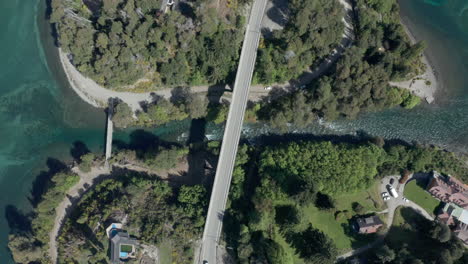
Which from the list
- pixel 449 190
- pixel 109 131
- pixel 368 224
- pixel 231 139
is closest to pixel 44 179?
pixel 109 131

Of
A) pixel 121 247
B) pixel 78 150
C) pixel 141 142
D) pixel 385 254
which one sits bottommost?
pixel 385 254

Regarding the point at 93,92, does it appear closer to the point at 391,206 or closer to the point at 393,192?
the point at 393,192

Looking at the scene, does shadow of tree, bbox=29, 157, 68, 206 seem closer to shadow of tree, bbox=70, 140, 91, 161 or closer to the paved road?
shadow of tree, bbox=70, 140, 91, 161

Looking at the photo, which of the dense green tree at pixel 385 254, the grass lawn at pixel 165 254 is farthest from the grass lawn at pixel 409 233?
the grass lawn at pixel 165 254

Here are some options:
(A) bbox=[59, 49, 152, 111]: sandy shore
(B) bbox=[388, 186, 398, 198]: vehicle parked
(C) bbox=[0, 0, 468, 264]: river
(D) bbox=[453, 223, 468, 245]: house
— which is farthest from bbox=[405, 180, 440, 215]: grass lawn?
(A) bbox=[59, 49, 152, 111]: sandy shore

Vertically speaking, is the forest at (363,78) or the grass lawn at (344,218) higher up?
the forest at (363,78)

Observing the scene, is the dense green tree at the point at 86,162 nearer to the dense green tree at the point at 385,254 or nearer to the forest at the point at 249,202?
the forest at the point at 249,202

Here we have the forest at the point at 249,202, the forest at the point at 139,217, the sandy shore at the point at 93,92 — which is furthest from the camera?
the sandy shore at the point at 93,92

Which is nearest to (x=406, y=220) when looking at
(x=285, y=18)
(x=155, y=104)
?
(x=285, y=18)
